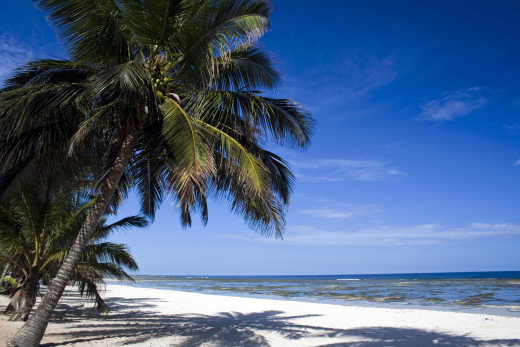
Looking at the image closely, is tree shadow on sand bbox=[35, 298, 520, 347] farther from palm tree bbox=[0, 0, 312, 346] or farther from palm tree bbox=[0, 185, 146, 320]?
palm tree bbox=[0, 0, 312, 346]

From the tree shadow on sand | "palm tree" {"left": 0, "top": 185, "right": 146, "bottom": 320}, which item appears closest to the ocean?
the tree shadow on sand

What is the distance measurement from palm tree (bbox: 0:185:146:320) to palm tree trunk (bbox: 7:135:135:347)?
220 cm

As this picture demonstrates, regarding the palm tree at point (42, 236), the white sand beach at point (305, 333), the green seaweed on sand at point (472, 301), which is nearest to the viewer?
the white sand beach at point (305, 333)

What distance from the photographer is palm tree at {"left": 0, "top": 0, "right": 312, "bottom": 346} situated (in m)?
5.08

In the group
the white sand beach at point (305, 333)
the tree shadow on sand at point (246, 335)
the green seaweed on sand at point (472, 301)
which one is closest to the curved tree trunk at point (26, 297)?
the white sand beach at point (305, 333)

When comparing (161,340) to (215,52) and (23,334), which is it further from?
(215,52)

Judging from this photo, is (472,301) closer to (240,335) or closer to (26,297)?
(240,335)

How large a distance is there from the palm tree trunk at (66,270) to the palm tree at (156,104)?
0.02 metres

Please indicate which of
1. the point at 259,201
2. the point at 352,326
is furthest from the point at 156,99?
the point at 352,326

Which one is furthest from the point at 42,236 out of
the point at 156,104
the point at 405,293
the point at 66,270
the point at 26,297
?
the point at 405,293

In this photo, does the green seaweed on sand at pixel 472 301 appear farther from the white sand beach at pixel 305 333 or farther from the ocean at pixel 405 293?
the white sand beach at pixel 305 333

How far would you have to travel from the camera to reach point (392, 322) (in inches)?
420

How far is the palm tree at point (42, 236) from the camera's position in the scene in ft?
24.4

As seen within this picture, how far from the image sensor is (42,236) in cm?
802
